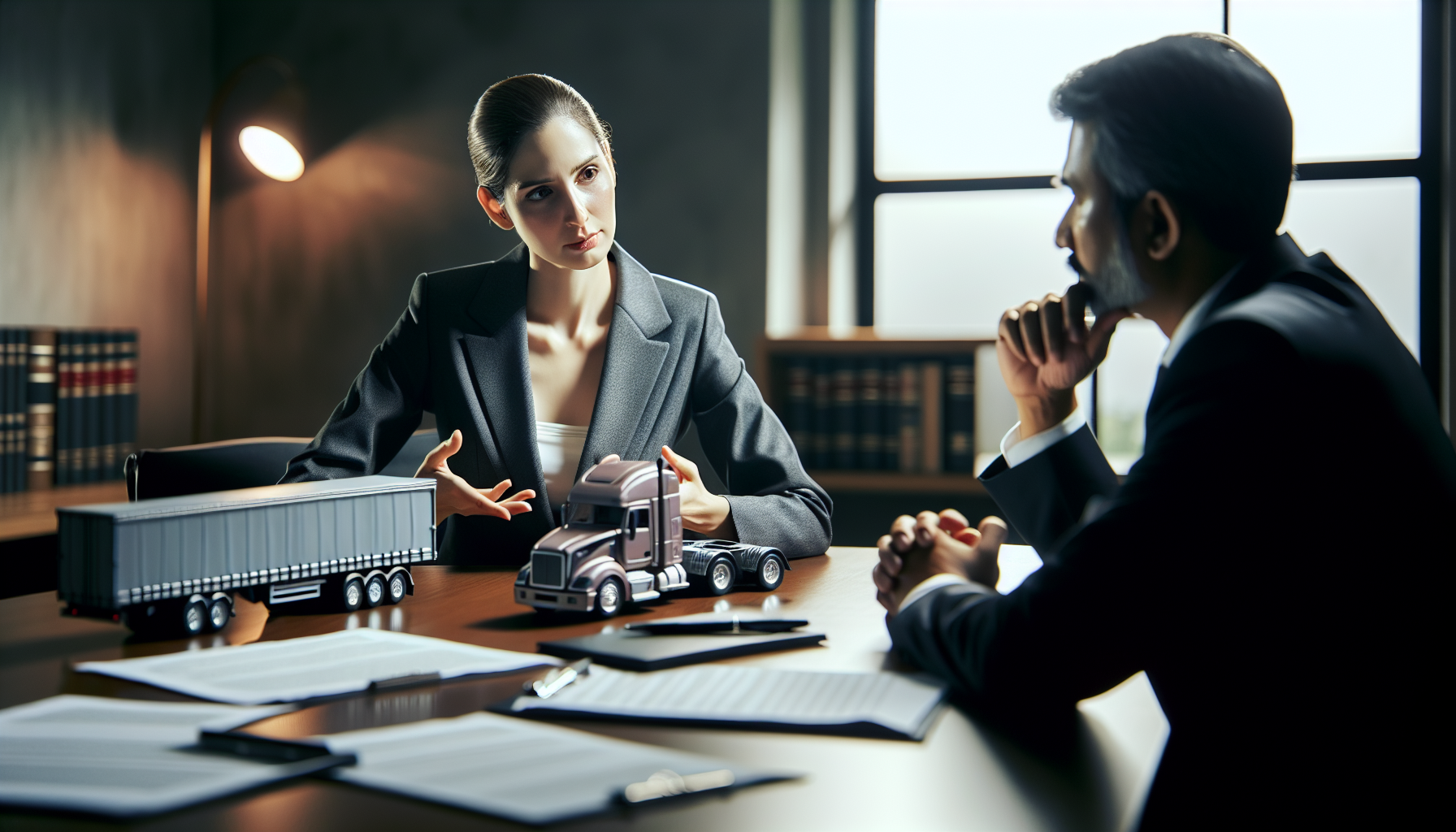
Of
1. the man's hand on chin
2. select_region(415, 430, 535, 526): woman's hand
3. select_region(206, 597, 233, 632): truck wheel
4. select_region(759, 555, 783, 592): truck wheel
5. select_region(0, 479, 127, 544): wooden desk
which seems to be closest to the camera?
the man's hand on chin

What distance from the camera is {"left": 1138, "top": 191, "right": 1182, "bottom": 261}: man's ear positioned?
1.03 m

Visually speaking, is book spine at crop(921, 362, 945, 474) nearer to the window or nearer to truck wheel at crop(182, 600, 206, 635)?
the window

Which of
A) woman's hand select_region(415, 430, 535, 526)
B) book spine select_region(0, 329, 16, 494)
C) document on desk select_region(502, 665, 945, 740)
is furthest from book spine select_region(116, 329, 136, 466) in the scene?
document on desk select_region(502, 665, 945, 740)

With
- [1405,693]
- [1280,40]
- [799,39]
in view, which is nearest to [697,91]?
[799,39]

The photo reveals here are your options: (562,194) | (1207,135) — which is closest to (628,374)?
(562,194)

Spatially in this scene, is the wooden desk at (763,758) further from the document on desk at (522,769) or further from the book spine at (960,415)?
the book spine at (960,415)

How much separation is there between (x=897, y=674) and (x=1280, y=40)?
294 centimetres

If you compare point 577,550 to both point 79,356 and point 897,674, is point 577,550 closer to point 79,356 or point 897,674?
point 897,674

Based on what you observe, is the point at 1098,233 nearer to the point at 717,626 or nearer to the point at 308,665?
the point at 717,626

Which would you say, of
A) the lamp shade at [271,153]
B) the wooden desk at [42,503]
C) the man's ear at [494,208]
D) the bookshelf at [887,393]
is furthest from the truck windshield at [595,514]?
the lamp shade at [271,153]

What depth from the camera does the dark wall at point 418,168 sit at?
3.25 m

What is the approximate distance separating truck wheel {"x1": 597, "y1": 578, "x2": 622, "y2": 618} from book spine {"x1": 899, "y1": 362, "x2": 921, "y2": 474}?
1858mm

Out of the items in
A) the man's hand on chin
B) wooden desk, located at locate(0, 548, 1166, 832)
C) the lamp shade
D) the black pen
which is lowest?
wooden desk, located at locate(0, 548, 1166, 832)

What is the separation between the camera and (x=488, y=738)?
0.84 metres
